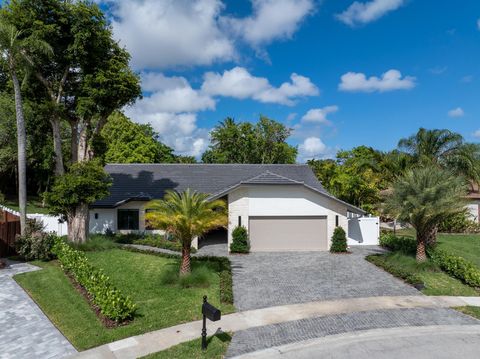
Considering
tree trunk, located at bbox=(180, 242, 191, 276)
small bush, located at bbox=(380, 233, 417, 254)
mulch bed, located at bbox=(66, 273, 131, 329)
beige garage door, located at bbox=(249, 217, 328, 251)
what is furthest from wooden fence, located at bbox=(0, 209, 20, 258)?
small bush, located at bbox=(380, 233, 417, 254)

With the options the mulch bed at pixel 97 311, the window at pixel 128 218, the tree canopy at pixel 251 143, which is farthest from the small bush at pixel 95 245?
the tree canopy at pixel 251 143

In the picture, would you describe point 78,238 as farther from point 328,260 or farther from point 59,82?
point 328,260

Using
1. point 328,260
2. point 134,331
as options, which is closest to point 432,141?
point 328,260

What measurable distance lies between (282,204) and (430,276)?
883 cm

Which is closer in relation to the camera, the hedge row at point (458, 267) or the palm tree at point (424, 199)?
the hedge row at point (458, 267)

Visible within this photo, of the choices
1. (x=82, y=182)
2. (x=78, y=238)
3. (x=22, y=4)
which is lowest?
(x=78, y=238)

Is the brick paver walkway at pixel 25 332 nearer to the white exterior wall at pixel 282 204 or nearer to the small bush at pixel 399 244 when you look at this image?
the white exterior wall at pixel 282 204

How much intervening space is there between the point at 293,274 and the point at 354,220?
29.5 feet

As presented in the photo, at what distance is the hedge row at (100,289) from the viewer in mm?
10664

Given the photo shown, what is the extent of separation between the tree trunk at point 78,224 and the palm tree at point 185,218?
323 inches

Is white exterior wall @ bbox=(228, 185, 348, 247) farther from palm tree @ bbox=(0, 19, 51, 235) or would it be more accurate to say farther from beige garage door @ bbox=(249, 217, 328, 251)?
palm tree @ bbox=(0, 19, 51, 235)

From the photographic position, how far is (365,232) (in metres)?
23.8

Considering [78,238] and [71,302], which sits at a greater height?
[78,238]

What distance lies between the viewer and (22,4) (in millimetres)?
18250
